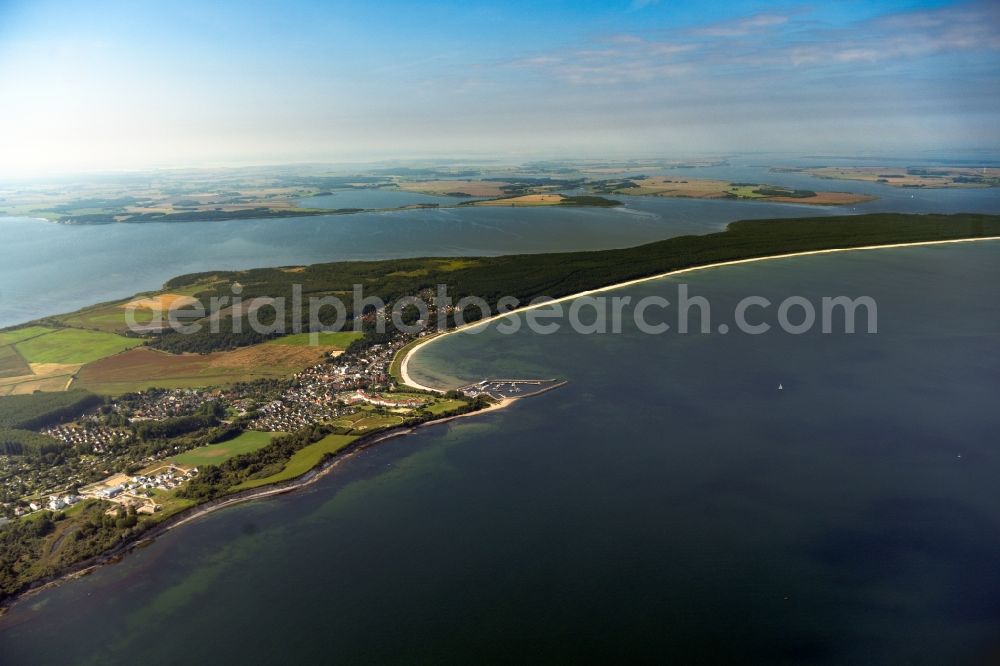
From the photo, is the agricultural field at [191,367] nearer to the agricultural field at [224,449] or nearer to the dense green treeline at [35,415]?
the dense green treeline at [35,415]

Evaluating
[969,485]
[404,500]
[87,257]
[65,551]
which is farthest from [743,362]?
[87,257]

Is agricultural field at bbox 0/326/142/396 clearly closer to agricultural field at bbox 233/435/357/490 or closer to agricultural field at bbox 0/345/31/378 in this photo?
agricultural field at bbox 0/345/31/378

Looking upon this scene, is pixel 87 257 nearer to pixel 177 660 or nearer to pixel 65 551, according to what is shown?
pixel 65 551

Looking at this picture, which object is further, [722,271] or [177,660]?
[722,271]

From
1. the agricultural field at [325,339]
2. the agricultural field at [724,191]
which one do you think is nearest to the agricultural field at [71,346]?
the agricultural field at [325,339]

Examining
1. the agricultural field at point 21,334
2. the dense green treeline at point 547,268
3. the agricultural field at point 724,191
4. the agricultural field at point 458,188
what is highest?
the agricultural field at point 458,188

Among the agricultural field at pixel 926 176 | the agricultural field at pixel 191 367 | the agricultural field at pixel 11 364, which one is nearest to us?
the agricultural field at pixel 191 367

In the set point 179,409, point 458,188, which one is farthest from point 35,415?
point 458,188
